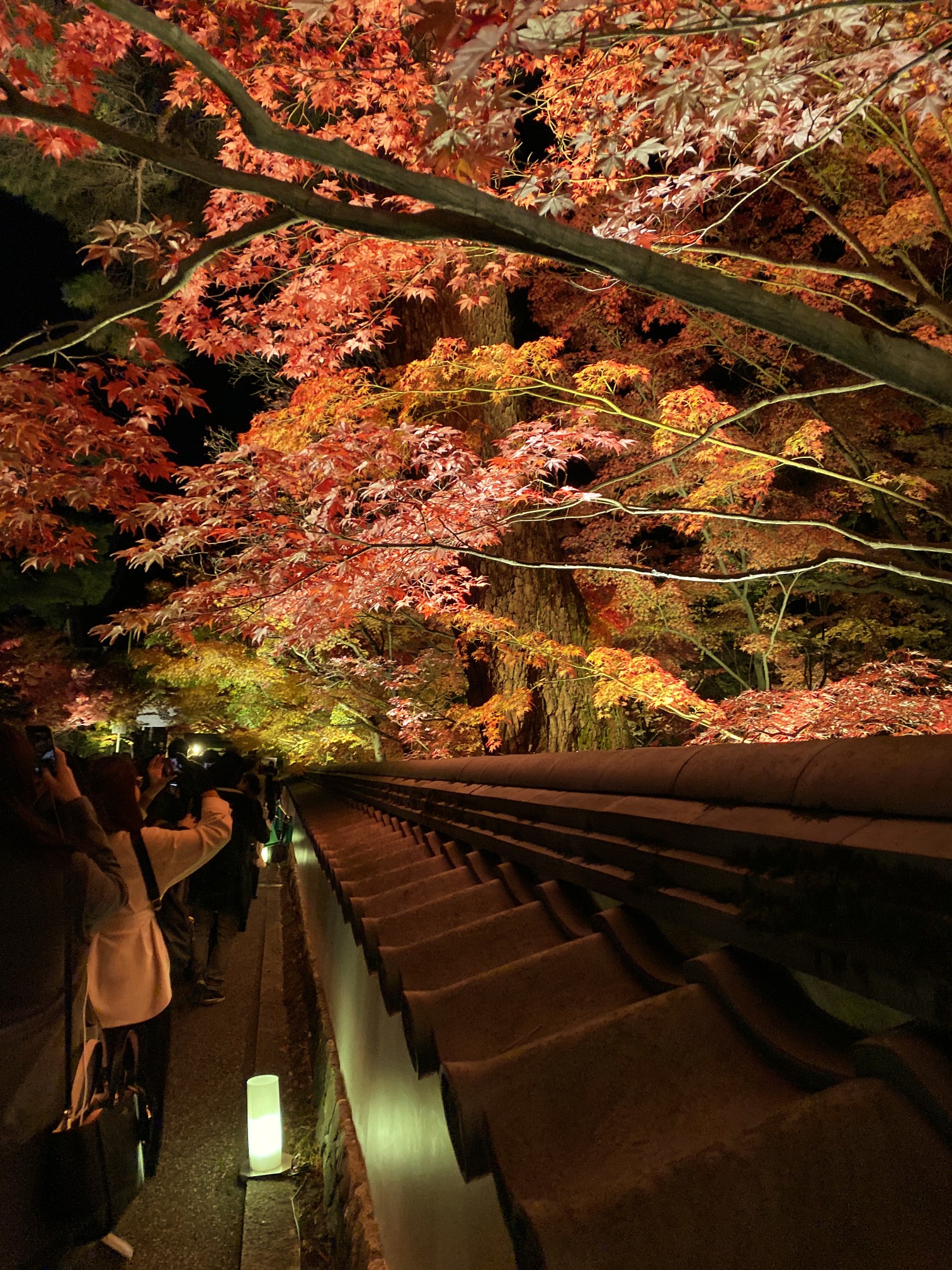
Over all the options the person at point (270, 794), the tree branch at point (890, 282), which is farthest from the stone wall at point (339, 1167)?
the person at point (270, 794)

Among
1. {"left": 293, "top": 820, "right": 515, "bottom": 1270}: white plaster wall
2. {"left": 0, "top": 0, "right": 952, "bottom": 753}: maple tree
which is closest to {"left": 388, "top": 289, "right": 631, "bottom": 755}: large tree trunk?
{"left": 0, "top": 0, "right": 952, "bottom": 753}: maple tree

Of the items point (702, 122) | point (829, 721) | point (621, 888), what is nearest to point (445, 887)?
point (621, 888)

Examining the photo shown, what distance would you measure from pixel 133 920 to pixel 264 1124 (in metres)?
1.67

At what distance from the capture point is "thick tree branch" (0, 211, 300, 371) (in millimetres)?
3590

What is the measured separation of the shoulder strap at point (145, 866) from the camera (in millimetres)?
4594

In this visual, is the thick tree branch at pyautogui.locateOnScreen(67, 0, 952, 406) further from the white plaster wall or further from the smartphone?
the white plaster wall

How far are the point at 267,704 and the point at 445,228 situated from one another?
2109 cm

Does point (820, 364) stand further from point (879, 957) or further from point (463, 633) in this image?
point (879, 957)

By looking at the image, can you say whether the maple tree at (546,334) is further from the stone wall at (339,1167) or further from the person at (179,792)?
the stone wall at (339,1167)

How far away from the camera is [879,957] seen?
133cm

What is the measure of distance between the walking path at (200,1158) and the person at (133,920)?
306 mm

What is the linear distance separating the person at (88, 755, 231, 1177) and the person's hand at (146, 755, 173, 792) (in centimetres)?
129

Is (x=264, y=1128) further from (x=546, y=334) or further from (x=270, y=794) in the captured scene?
(x=270, y=794)

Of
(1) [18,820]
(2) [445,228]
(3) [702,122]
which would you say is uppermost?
(3) [702,122]
